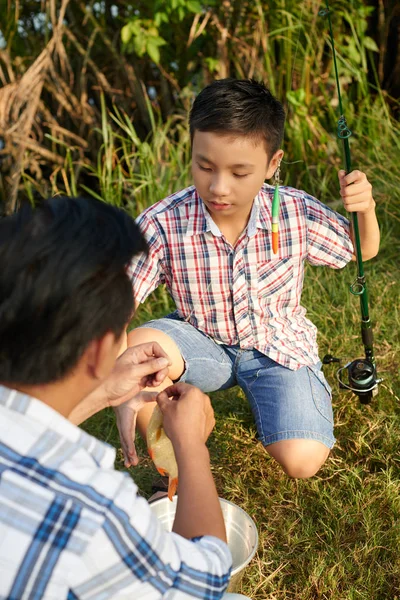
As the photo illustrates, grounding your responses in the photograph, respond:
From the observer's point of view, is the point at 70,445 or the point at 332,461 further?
the point at 332,461

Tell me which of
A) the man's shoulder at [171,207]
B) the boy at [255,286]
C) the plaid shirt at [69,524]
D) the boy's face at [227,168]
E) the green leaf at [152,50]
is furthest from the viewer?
the green leaf at [152,50]

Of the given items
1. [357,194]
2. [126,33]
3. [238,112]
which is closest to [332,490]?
[357,194]

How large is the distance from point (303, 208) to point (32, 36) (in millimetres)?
2836

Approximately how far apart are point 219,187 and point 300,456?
832mm

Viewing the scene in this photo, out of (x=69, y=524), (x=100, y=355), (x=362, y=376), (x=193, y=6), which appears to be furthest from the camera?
(x=193, y=6)

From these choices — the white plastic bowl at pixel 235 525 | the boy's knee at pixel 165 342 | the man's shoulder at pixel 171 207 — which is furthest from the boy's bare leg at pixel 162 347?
the man's shoulder at pixel 171 207

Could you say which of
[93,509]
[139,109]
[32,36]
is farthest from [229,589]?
[32,36]

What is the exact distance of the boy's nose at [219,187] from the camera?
2045mm

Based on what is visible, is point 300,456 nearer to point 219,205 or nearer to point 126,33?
point 219,205

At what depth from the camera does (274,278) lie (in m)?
2.29

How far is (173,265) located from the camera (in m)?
2.27

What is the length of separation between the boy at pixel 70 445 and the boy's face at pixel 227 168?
3.00 feet

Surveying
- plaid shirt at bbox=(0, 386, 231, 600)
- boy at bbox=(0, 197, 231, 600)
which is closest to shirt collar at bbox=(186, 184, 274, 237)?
boy at bbox=(0, 197, 231, 600)

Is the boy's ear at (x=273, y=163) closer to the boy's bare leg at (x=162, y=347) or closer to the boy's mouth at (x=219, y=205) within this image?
the boy's mouth at (x=219, y=205)
